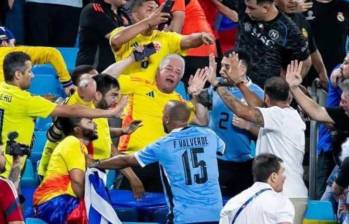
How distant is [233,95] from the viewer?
13078 mm

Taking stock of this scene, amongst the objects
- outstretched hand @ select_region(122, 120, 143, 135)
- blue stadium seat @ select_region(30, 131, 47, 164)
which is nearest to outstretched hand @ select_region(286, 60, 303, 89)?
outstretched hand @ select_region(122, 120, 143, 135)

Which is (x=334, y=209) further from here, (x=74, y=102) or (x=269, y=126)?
(x=74, y=102)

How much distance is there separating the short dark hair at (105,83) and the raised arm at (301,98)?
1.40 meters

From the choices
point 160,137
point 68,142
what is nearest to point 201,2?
point 160,137

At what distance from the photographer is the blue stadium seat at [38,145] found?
13.8m

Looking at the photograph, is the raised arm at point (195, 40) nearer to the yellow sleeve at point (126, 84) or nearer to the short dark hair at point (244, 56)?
the short dark hair at point (244, 56)

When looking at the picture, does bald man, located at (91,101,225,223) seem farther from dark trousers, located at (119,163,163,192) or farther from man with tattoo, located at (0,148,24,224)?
man with tattoo, located at (0,148,24,224)

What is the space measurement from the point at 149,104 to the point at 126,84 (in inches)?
12.3

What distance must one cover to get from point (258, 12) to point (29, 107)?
2.37 m

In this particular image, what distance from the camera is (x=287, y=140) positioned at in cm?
1245

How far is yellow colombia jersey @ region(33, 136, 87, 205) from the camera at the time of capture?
39.1 ft

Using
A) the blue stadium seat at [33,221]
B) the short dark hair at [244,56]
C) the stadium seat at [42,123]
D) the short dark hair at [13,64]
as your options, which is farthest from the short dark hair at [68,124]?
the stadium seat at [42,123]

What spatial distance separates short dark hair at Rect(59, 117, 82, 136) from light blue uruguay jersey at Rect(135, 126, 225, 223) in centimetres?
62

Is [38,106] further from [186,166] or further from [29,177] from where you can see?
[186,166]
